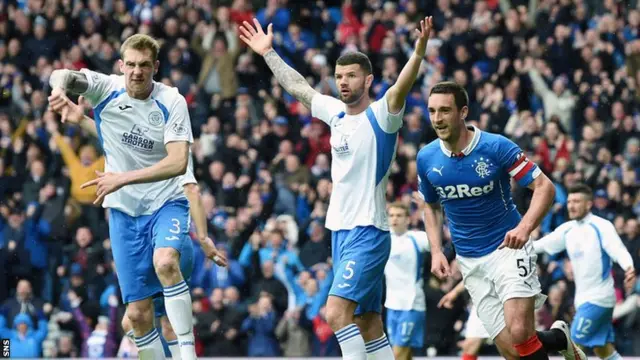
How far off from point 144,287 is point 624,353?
8.76 meters

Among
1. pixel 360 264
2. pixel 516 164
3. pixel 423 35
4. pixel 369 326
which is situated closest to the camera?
pixel 423 35

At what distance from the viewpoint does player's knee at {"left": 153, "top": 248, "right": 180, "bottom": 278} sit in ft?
36.8

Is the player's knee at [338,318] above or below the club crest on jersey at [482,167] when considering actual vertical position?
below

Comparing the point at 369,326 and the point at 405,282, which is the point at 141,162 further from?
the point at 405,282

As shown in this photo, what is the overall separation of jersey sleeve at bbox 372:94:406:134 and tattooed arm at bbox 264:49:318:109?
88 cm

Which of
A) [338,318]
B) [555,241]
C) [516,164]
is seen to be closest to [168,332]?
[338,318]

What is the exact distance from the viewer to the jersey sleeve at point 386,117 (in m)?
11.3

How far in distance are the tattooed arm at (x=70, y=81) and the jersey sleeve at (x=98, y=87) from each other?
5 centimetres

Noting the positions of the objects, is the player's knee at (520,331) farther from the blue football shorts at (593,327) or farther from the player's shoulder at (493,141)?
the blue football shorts at (593,327)

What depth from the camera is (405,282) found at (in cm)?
1647

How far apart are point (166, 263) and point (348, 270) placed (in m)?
1.47

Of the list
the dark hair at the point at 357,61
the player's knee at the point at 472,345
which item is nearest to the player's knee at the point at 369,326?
the dark hair at the point at 357,61

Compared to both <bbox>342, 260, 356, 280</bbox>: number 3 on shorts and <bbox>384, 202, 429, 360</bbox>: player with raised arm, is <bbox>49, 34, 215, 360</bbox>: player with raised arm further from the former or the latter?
<bbox>384, 202, 429, 360</bbox>: player with raised arm

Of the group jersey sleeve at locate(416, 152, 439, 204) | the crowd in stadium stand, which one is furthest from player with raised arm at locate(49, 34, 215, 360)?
the crowd in stadium stand
